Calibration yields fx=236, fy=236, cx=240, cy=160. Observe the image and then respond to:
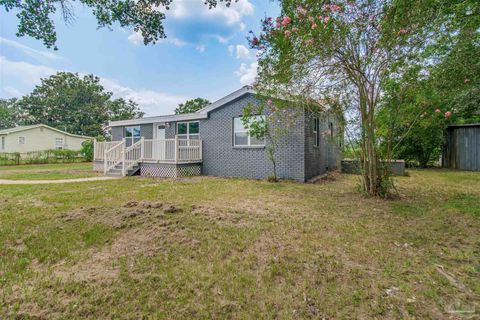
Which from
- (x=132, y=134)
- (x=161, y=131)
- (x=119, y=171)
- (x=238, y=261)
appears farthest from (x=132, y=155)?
(x=238, y=261)

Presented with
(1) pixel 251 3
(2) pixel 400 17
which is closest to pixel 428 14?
(2) pixel 400 17

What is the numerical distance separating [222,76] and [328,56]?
11.7 m

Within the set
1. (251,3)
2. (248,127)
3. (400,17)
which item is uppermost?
(251,3)

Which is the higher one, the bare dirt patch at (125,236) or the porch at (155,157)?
the porch at (155,157)

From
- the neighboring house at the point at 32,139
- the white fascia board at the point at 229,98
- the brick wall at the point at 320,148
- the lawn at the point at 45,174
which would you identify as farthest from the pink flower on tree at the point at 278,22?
the neighboring house at the point at 32,139

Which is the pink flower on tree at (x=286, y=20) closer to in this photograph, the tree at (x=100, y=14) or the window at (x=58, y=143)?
the tree at (x=100, y=14)

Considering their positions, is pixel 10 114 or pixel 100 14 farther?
pixel 10 114

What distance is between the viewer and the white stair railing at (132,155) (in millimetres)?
11102

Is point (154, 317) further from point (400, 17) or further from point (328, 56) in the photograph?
point (400, 17)

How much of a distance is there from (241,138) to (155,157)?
13.9ft

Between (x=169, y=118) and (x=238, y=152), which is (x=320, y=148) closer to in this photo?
(x=238, y=152)

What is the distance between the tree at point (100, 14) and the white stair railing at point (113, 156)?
24.3 feet

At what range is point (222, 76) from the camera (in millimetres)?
15930

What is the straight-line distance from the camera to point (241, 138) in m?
10.2
